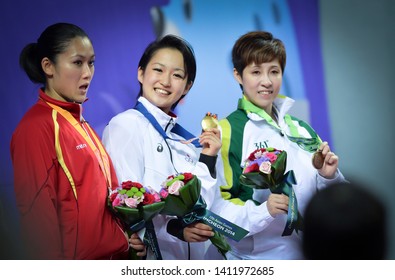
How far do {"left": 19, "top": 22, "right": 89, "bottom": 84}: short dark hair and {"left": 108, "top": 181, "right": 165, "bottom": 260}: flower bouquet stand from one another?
68 centimetres

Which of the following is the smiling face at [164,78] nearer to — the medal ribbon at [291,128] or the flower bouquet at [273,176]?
the medal ribbon at [291,128]

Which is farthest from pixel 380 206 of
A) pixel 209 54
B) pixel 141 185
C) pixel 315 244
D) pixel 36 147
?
pixel 209 54

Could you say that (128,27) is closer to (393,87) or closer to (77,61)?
(77,61)

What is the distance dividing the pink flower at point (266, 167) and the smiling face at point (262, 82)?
1.52ft

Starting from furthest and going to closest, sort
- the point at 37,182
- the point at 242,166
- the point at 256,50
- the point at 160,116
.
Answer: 1. the point at 256,50
2. the point at 242,166
3. the point at 160,116
4. the point at 37,182

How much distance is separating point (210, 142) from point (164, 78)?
41cm

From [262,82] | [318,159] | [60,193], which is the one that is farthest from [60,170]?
[318,159]

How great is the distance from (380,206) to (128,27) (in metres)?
2.32

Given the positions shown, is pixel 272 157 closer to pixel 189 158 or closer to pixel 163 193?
pixel 189 158

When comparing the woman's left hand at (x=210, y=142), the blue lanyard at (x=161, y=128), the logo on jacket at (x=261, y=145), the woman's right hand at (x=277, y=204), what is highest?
the blue lanyard at (x=161, y=128)

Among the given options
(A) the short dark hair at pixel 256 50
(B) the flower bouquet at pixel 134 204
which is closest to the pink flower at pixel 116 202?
(B) the flower bouquet at pixel 134 204

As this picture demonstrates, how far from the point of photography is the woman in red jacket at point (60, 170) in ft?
9.86

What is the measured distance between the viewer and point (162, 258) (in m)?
3.30

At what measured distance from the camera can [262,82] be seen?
3512mm
